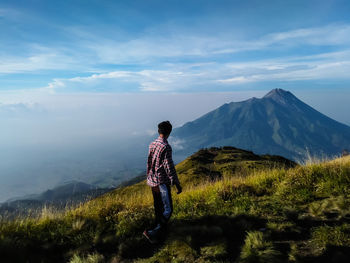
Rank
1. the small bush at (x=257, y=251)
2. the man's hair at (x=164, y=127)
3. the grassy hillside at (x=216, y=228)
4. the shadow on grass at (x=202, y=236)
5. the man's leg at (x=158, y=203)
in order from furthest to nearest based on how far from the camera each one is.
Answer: the man's leg at (x=158, y=203) < the man's hair at (x=164, y=127) < the shadow on grass at (x=202, y=236) < the grassy hillside at (x=216, y=228) < the small bush at (x=257, y=251)

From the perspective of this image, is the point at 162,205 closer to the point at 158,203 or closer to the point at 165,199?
the point at 158,203

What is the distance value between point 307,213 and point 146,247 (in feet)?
14.7

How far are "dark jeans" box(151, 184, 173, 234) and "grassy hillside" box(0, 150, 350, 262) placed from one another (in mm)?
359

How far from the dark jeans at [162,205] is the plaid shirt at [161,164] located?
0.60 feet

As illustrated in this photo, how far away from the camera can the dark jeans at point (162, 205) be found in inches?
228

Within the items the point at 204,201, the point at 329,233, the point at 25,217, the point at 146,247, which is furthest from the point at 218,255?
the point at 25,217

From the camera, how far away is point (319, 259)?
14.4ft

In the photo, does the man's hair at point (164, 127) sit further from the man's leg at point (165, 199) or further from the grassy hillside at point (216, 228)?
the grassy hillside at point (216, 228)

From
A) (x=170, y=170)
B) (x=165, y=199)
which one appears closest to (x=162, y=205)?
(x=165, y=199)

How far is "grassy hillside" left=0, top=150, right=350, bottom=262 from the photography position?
4.85 metres

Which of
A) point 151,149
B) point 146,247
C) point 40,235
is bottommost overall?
point 146,247

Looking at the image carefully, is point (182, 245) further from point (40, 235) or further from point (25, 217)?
point (25, 217)

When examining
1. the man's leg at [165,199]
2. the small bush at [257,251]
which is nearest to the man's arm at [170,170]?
the man's leg at [165,199]

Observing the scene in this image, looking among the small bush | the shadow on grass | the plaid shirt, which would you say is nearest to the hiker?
the plaid shirt
